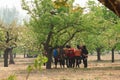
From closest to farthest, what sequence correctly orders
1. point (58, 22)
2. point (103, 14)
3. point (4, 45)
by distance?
1. point (58, 22)
2. point (103, 14)
3. point (4, 45)

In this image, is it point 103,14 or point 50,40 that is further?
point 103,14

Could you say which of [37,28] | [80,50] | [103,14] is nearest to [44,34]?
[37,28]

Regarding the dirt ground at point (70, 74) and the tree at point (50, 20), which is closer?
the dirt ground at point (70, 74)

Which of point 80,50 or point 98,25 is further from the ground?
point 98,25

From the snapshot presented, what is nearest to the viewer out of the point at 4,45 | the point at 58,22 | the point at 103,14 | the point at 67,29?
the point at 58,22

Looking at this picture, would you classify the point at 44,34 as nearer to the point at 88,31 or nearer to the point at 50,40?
the point at 50,40

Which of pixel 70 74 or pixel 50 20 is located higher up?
pixel 50 20

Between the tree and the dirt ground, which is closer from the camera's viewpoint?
the dirt ground

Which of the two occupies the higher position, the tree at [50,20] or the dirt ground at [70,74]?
the tree at [50,20]

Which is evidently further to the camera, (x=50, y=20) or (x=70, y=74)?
(x=50, y=20)

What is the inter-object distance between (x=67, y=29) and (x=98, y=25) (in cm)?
252

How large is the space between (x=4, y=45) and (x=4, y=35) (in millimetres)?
1163

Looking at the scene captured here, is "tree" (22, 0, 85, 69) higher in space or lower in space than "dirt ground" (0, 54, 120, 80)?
higher

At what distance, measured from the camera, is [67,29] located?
27.0 meters
